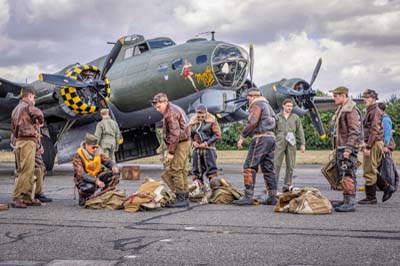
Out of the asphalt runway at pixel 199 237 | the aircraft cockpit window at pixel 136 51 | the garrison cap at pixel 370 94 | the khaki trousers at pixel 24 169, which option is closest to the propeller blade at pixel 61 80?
the aircraft cockpit window at pixel 136 51

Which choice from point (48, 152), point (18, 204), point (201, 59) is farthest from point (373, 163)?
point (48, 152)

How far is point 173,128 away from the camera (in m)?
9.34

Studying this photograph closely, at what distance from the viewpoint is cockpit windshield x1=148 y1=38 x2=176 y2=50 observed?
62.1 feet

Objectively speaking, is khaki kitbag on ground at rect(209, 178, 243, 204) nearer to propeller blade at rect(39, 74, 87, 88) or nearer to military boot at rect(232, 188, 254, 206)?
military boot at rect(232, 188, 254, 206)

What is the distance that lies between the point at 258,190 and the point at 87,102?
6.91 m

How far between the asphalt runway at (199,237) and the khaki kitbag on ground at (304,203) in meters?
0.19

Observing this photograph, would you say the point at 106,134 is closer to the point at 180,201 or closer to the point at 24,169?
the point at 24,169

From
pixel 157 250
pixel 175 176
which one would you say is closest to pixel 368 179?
pixel 175 176

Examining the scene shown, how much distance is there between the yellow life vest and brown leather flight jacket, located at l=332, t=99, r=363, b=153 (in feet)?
12.8

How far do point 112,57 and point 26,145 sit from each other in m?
8.73

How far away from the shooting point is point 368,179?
969 centimetres

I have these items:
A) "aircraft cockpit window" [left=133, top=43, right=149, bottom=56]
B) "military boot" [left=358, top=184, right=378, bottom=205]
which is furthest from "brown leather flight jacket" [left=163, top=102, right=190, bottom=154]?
"aircraft cockpit window" [left=133, top=43, right=149, bottom=56]

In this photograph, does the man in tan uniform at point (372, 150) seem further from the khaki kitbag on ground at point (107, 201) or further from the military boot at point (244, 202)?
the khaki kitbag on ground at point (107, 201)

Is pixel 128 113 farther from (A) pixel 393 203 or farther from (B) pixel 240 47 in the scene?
(A) pixel 393 203
